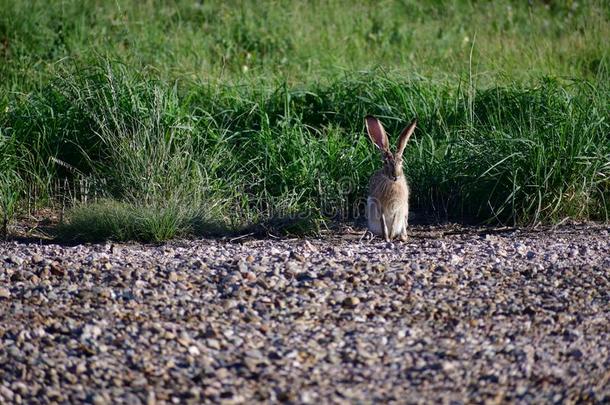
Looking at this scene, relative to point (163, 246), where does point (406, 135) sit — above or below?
above

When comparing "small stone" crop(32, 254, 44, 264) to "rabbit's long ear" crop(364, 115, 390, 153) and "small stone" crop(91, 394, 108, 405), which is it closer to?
"small stone" crop(91, 394, 108, 405)

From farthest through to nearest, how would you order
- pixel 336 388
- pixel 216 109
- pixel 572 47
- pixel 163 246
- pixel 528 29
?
pixel 528 29 → pixel 572 47 → pixel 216 109 → pixel 163 246 → pixel 336 388

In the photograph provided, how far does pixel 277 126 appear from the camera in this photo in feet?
29.0

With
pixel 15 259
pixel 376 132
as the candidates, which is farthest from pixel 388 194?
pixel 15 259

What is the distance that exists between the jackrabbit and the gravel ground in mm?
550

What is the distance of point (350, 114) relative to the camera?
920 centimetres

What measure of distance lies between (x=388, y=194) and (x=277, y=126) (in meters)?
1.75

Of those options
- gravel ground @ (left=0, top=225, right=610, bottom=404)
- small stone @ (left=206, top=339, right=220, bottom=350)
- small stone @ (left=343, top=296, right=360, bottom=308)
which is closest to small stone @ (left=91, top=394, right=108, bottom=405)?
gravel ground @ (left=0, top=225, right=610, bottom=404)

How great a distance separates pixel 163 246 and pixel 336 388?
3.07 m

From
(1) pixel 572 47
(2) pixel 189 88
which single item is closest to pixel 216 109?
(2) pixel 189 88

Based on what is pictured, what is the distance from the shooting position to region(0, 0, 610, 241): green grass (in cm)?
793

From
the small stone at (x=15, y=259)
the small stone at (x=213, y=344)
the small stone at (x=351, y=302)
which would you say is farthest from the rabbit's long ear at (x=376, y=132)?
the small stone at (x=213, y=344)

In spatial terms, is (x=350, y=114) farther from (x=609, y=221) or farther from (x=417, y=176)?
(x=609, y=221)

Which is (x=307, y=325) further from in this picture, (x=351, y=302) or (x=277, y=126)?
(x=277, y=126)
